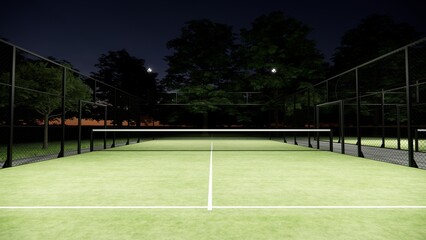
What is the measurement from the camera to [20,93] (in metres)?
16.3

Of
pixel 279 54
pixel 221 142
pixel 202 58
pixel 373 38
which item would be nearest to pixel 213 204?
pixel 221 142

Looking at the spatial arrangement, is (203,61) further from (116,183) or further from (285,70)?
(116,183)

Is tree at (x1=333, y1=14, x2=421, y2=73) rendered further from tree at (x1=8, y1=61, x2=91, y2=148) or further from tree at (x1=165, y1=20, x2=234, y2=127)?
tree at (x1=8, y1=61, x2=91, y2=148)

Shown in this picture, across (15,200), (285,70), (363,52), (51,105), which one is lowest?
(15,200)

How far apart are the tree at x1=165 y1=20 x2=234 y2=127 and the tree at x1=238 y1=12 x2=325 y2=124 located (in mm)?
3108

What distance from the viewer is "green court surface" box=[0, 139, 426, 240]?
4.03 meters

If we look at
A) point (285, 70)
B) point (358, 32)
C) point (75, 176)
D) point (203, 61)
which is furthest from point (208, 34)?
point (75, 176)

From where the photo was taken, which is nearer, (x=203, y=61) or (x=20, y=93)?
(x=20, y=93)

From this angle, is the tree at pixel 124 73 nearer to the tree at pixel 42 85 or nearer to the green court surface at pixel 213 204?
the tree at pixel 42 85

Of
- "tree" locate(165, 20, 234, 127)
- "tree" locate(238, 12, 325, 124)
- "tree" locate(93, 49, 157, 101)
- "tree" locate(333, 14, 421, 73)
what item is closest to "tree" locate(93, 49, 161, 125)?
"tree" locate(93, 49, 157, 101)

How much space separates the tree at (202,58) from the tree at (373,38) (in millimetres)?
14803

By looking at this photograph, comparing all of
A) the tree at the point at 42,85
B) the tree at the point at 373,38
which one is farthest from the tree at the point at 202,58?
the tree at the point at 42,85

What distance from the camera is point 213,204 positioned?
5387 mm

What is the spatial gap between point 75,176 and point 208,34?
35.1 metres
